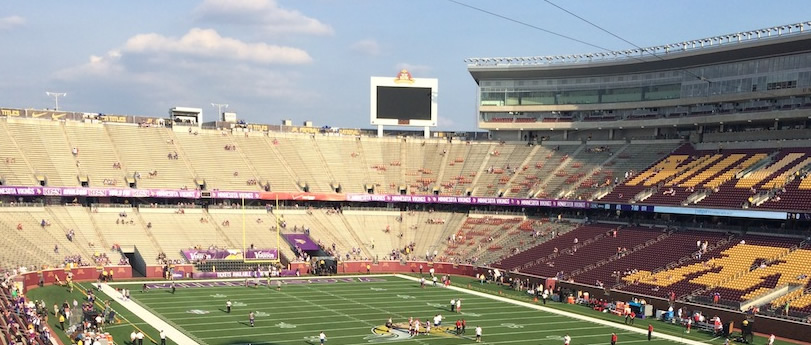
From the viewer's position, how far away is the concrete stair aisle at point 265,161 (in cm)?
6850

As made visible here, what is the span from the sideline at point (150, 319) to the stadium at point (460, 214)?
248 millimetres

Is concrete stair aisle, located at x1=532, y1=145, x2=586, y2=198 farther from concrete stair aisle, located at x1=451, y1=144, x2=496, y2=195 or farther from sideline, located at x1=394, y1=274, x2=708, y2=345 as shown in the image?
sideline, located at x1=394, y1=274, x2=708, y2=345

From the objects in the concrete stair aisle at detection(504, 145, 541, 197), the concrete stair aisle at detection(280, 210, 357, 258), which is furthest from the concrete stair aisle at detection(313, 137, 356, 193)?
the concrete stair aisle at detection(504, 145, 541, 197)

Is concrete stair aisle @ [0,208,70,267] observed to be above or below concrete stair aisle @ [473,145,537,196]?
below

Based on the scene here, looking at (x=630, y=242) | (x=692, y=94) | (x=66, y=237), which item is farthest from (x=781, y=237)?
(x=66, y=237)

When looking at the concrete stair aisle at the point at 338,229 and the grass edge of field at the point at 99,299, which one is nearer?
the grass edge of field at the point at 99,299

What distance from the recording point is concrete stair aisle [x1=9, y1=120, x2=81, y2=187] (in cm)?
5991

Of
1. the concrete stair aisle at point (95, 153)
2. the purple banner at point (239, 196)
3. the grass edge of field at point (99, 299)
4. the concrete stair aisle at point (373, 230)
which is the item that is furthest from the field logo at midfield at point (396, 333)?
the concrete stair aisle at point (95, 153)

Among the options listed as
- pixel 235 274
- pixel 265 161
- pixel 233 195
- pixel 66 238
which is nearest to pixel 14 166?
pixel 66 238

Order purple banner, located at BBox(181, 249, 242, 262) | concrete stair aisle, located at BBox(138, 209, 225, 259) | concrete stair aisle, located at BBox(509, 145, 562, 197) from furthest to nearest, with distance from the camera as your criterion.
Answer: concrete stair aisle, located at BBox(509, 145, 562, 197) → concrete stair aisle, located at BBox(138, 209, 225, 259) → purple banner, located at BBox(181, 249, 242, 262)

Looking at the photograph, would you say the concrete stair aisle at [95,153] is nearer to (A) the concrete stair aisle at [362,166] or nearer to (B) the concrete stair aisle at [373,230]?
(B) the concrete stair aisle at [373,230]

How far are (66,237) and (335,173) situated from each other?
84.0 feet

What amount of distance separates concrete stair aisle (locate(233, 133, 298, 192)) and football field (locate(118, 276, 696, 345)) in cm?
1671

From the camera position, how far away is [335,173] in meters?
72.4
